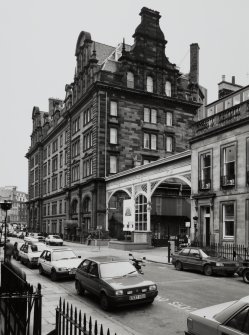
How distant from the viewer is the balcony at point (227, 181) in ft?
86.2

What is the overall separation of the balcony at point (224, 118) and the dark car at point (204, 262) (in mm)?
9473

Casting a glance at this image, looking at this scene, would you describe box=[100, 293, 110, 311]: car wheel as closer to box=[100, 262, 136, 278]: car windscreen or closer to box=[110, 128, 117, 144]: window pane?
box=[100, 262, 136, 278]: car windscreen

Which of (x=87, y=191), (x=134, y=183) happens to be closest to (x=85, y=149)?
(x=87, y=191)

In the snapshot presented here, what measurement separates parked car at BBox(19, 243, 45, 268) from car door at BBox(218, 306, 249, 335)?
19.0 m

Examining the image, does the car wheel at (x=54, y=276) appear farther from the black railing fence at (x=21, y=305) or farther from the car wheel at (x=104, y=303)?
the black railing fence at (x=21, y=305)

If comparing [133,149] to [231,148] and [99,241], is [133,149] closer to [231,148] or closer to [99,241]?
[99,241]

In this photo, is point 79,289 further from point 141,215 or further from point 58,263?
point 141,215

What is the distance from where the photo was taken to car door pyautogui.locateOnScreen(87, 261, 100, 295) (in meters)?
12.8

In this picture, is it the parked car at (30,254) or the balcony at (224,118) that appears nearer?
the parked car at (30,254)

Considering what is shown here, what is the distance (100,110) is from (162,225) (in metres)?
17.0

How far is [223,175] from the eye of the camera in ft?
89.0

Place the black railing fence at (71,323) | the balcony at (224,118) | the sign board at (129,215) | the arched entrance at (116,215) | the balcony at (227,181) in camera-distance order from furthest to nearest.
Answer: the arched entrance at (116,215)
the sign board at (129,215)
the balcony at (227,181)
the balcony at (224,118)
the black railing fence at (71,323)

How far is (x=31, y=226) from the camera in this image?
303 ft

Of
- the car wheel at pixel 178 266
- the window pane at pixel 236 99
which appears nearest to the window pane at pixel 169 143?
the window pane at pixel 236 99
